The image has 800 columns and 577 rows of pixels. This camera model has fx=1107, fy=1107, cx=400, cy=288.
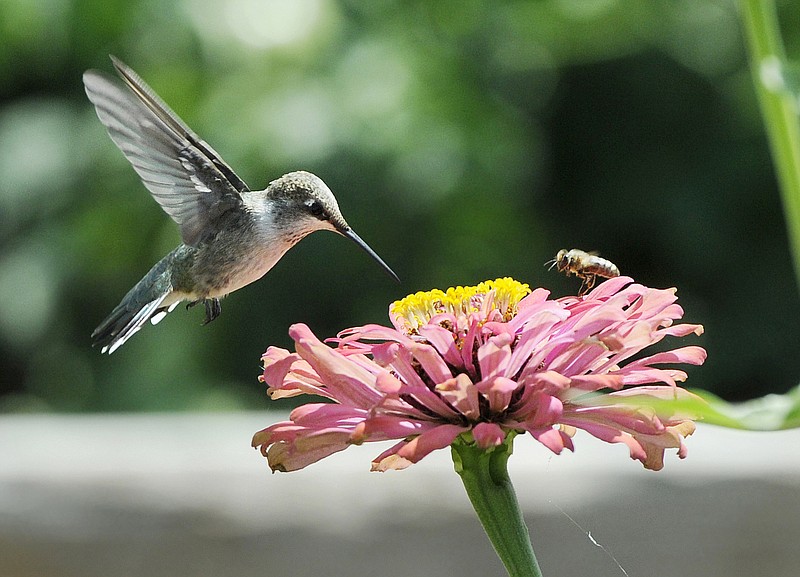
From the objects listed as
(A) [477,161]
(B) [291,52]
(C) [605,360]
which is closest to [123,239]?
(B) [291,52]

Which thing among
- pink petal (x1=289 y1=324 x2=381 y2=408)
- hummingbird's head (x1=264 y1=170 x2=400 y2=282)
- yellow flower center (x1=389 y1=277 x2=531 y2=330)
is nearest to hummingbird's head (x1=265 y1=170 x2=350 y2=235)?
hummingbird's head (x1=264 y1=170 x2=400 y2=282)

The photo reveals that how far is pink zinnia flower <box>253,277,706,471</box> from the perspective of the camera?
63 centimetres

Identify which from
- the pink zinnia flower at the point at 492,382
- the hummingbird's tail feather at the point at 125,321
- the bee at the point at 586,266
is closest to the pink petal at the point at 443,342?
the pink zinnia flower at the point at 492,382

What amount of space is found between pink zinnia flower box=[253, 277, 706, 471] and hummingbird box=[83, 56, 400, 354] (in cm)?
31

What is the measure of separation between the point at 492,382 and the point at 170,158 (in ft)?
1.89

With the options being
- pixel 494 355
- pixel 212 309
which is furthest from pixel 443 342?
pixel 212 309

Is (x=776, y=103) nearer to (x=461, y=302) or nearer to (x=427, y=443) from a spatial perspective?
(x=461, y=302)

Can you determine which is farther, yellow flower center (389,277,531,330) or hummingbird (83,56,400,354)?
hummingbird (83,56,400,354)

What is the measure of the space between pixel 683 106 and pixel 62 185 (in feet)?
5.16

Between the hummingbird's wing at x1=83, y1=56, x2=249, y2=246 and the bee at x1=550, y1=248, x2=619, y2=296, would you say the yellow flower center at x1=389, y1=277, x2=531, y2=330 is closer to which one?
the bee at x1=550, y1=248, x2=619, y2=296

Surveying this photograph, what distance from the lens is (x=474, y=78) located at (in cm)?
275

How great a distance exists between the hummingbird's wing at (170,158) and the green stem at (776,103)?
52 cm

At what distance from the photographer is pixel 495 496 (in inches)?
26.6

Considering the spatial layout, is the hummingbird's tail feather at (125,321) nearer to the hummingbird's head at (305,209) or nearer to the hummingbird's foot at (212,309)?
the hummingbird's foot at (212,309)
